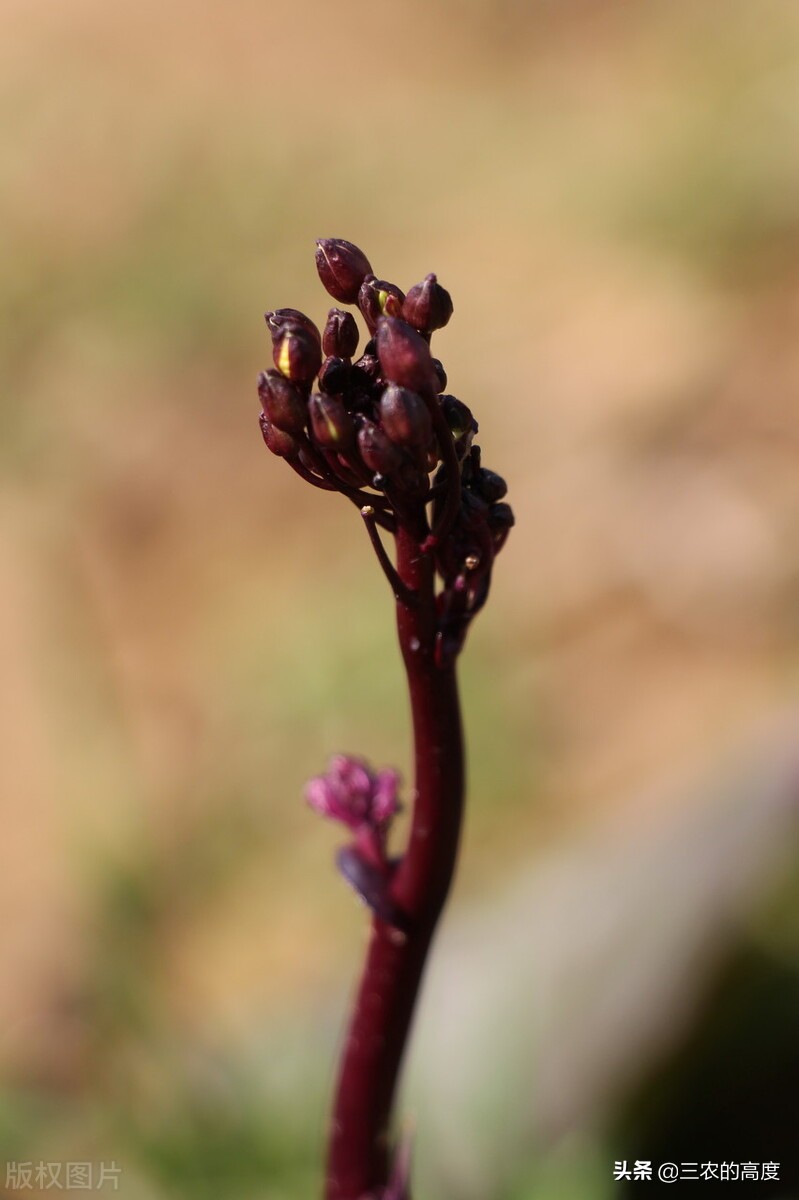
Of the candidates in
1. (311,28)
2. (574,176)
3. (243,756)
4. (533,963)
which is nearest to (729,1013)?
(533,963)

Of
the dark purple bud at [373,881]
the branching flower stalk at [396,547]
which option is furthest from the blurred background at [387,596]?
the dark purple bud at [373,881]

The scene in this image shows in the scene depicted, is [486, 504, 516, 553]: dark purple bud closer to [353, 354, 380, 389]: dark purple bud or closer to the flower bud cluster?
the flower bud cluster

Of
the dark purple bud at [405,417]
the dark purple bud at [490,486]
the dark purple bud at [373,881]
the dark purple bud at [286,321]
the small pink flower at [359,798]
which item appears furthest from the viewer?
the small pink flower at [359,798]

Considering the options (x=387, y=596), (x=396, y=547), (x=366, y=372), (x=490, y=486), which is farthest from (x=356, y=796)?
(x=387, y=596)

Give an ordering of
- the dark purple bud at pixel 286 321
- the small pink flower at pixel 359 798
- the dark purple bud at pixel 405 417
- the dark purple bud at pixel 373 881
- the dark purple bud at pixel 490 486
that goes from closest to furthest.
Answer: the dark purple bud at pixel 405 417, the dark purple bud at pixel 286 321, the dark purple bud at pixel 490 486, the dark purple bud at pixel 373 881, the small pink flower at pixel 359 798

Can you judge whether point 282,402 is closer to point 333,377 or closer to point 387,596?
point 333,377

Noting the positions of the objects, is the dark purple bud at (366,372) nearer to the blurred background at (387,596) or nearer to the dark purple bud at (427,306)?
the dark purple bud at (427,306)

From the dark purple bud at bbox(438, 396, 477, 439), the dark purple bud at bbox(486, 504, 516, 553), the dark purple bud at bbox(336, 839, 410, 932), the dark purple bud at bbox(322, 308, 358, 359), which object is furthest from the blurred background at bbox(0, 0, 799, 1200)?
the dark purple bud at bbox(322, 308, 358, 359)

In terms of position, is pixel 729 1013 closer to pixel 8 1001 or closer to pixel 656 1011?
pixel 656 1011
